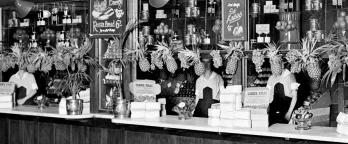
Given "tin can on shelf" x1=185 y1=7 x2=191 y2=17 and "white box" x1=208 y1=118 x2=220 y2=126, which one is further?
"tin can on shelf" x1=185 y1=7 x2=191 y2=17

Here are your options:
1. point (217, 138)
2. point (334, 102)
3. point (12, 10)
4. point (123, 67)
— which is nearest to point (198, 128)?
point (217, 138)

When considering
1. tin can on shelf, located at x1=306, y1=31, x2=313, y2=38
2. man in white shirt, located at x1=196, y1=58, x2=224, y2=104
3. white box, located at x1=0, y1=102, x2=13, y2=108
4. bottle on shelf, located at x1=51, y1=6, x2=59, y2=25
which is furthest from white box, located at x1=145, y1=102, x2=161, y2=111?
bottle on shelf, located at x1=51, y1=6, x2=59, y2=25

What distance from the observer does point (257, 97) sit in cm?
440

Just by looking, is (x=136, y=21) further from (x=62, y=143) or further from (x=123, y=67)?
(x=62, y=143)

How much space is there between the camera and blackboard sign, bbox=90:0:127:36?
573 cm

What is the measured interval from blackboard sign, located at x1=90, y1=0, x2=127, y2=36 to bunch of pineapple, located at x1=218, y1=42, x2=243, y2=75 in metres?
1.24

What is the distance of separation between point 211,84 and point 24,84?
3.10 metres

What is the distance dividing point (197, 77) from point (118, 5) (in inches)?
60.3

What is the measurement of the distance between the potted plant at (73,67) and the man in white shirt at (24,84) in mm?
1704

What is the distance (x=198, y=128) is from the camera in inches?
175

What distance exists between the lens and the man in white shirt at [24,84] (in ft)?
24.9

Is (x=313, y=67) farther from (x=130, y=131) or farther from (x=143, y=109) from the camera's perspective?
(x=130, y=131)

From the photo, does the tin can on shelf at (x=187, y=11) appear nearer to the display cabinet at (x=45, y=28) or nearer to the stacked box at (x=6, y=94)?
the display cabinet at (x=45, y=28)

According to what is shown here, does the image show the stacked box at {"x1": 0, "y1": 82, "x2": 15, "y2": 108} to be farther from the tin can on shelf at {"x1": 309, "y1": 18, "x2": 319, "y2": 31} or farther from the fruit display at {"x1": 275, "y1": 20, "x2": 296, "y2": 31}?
the tin can on shelf at {"x1": 309, "y1": 18, "x2": 319, "y2": 31}
